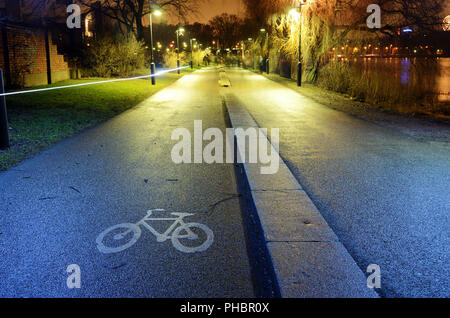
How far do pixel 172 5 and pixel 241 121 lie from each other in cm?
3390

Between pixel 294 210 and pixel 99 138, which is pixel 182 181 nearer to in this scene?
pixel 294 210

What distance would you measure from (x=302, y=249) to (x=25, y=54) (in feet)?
68.6

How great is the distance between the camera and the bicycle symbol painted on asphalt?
401 cm

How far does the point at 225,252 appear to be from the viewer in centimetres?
390

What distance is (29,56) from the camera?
832 inches

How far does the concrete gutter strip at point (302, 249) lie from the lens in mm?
3162

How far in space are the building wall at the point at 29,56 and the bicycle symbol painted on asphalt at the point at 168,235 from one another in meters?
17.5
